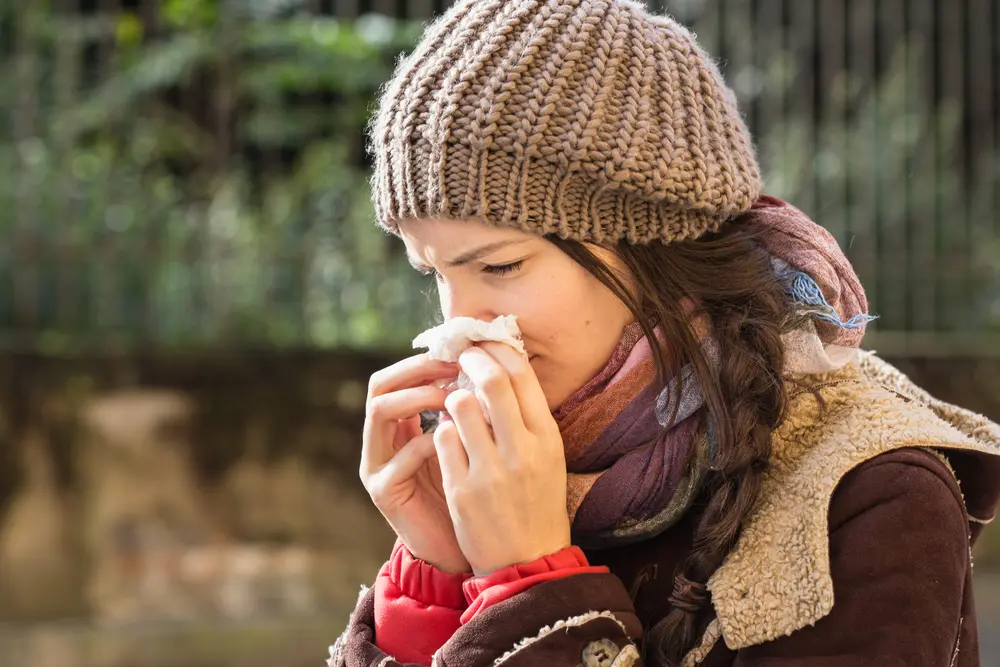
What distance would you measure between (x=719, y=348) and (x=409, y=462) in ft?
1.68

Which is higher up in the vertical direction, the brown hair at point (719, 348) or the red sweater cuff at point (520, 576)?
the brown hair at point (719, 348)

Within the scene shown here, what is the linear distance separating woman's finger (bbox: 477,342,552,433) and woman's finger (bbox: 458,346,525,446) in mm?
14

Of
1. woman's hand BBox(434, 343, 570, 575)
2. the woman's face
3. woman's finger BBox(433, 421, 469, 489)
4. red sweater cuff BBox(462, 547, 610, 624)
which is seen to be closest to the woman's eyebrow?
the woman's face

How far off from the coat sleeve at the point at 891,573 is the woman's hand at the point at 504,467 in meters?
0.34

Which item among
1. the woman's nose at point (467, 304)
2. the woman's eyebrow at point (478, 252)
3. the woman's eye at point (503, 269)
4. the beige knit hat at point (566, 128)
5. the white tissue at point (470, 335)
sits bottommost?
the white tissue at point (470, 335)

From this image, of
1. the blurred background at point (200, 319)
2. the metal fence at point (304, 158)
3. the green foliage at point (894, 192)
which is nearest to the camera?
the blurred background at point (200, 319)

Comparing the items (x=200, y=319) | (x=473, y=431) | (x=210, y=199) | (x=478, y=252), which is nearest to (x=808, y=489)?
(x=473, y=431)

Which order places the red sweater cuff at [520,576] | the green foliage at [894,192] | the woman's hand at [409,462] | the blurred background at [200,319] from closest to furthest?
the red sweater cuff at [520,576] < the woman's hand at [409,462] < the blurred background at [200,319] < the green foliage at [894,192]

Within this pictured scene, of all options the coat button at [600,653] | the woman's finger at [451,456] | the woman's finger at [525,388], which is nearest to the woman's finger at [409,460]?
the woman's finger at [451,456]

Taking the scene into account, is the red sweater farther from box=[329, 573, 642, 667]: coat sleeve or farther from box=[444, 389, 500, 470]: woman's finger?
box=[444, 389, 500, 470]: woman's finger

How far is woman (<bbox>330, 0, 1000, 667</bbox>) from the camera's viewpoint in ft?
5.46

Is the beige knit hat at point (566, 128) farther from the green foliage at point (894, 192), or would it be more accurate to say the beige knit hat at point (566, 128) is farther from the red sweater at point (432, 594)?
the green foliage at point (894, 192)

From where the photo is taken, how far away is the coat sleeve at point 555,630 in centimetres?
164

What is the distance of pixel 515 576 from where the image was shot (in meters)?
1.74
